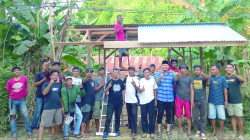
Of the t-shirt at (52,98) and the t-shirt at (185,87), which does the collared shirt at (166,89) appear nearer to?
the t-shirt at (185,87)

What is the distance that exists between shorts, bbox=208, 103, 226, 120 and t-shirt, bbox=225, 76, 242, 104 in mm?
287

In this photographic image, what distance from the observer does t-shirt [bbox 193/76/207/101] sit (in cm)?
573

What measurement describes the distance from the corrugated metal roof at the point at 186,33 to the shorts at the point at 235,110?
1671mm

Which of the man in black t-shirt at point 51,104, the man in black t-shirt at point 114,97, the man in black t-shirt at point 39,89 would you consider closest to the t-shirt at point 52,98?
the man in black t-shirt at point 51,104

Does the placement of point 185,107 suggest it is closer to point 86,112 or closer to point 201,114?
point 201,114

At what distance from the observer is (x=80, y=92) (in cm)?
560

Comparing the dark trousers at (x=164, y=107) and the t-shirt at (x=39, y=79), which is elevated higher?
the t-shirt at (x=39, y=79)

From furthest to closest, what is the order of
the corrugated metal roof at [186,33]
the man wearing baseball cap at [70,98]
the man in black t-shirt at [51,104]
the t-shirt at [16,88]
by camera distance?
the corrugated metal roof at [186,33], the t-shirt at [16,88], the man wearing baseball cap at [70,98], the man in black t-shirt at [51,104]

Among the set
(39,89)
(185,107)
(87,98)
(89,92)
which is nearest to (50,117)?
(39,89)

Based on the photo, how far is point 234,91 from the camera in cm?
568

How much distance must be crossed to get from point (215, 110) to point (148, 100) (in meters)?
1.71

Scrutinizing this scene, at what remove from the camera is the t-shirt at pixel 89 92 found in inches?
227

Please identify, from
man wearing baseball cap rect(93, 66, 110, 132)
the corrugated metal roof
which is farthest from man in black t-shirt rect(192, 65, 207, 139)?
man wearing baseball cap rect(93, 66, 110, 132)

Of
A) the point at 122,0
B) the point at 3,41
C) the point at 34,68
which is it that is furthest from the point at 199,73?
the point at 122,0
